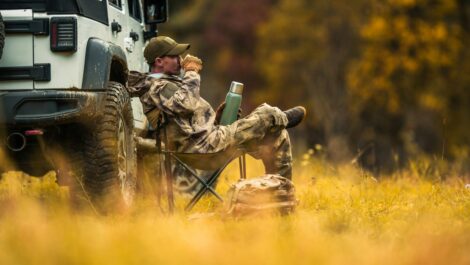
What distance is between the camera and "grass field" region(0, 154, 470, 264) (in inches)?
247

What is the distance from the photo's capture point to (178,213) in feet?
29.8

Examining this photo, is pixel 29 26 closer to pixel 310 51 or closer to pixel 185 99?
pixel 185 99

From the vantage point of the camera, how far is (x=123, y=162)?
953 centimetres

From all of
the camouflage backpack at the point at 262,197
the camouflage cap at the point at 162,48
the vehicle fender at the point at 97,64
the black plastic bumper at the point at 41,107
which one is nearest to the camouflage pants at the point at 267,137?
the camouflage backpack at the point at 262,197

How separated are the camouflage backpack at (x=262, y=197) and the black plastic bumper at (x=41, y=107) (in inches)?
44.6

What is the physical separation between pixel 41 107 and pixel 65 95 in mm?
172

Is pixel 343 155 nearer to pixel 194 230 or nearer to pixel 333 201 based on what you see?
pixel 333 201

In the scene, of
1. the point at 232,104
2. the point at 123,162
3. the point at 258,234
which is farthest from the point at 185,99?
the point at 258,234

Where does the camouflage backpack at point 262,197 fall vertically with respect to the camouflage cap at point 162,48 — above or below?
below

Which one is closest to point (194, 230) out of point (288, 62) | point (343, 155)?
point (343, 155)

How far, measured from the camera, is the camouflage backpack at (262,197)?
8750 millimetres

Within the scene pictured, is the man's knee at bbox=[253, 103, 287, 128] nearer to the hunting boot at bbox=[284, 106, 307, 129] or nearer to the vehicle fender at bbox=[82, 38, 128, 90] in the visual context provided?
the hunting boot at bbox=[284, 106, 307, 129]

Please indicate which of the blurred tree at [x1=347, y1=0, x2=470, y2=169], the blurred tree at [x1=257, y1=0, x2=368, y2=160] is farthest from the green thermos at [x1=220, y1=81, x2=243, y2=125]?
the blurred tree at [x1=257, y1=0, x2=368, y2=160]

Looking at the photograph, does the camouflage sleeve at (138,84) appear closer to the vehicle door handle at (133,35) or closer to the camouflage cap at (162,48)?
the camouflage cap at (162,48)
